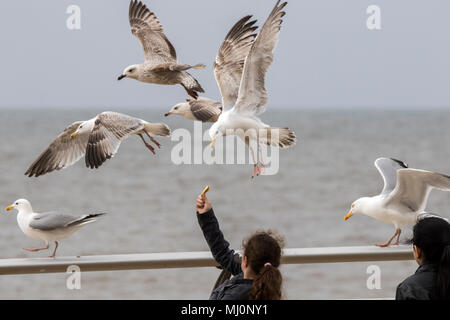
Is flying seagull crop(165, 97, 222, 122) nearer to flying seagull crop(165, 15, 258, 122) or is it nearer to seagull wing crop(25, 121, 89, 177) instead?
flying seagull crop(165, 15, 258, 122)

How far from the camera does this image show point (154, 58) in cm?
175

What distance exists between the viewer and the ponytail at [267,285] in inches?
53.2

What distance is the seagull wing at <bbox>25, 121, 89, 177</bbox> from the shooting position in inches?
72.8

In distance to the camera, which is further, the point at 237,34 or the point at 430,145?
the point at 430,145

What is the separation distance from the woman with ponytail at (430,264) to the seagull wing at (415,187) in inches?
24.8

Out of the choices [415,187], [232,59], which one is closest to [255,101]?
[232,59]

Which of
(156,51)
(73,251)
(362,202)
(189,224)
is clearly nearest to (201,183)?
(189,224)

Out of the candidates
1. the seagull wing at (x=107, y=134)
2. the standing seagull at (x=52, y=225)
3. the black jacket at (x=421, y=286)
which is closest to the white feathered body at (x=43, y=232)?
the standing seagull at (x=52, y=225)

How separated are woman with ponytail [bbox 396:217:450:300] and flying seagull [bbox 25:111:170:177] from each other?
1.96ft

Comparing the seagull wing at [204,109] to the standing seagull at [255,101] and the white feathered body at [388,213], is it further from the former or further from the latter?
the white feathered body at [388,213]

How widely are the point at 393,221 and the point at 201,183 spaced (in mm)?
7025

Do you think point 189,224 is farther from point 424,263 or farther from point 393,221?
point 424,263

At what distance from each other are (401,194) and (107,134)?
3.15 ft
